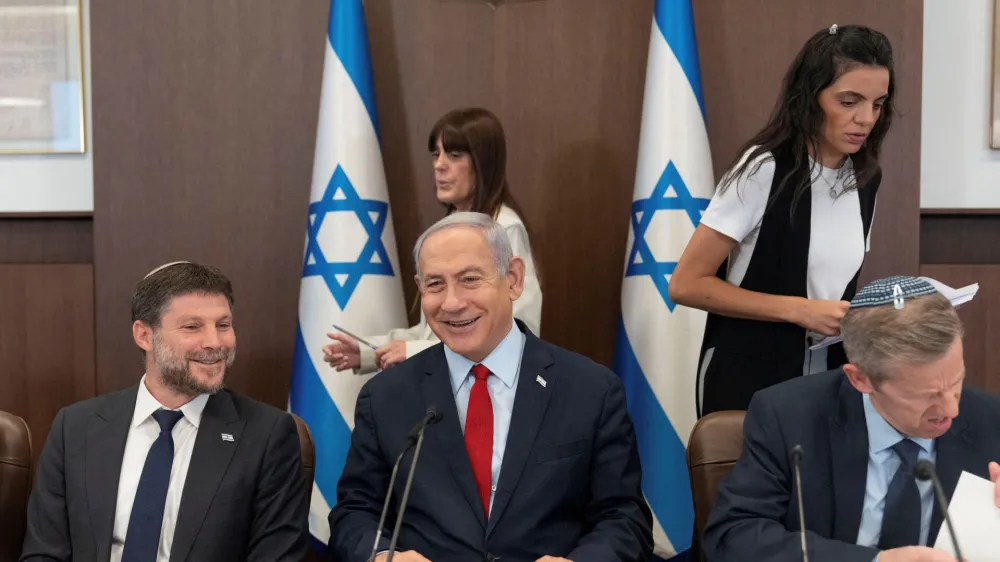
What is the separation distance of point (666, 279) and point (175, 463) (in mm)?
1865

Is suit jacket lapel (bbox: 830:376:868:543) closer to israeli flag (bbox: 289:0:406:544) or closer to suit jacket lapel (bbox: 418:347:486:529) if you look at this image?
suit jacket lapel (bbox: 418:347:486:529)

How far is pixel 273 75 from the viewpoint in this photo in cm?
414

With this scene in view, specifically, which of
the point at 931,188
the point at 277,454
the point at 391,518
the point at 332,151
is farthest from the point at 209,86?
the point at 931,188

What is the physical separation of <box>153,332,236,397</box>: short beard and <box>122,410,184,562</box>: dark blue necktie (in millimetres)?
93

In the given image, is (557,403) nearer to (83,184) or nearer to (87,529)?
(87,529)

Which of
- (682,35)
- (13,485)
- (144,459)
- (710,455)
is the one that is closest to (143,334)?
(144,459)

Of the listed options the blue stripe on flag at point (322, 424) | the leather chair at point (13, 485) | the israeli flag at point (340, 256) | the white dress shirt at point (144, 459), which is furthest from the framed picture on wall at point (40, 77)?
the white dress shirt at point (144, 459)

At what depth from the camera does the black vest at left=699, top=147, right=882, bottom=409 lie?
271 centimetres

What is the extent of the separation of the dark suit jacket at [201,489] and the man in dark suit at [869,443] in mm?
1030

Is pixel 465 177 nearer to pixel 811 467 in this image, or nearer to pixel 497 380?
pixel 497 380

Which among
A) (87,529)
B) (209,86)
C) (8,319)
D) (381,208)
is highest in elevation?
(209,86)

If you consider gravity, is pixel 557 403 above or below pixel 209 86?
below

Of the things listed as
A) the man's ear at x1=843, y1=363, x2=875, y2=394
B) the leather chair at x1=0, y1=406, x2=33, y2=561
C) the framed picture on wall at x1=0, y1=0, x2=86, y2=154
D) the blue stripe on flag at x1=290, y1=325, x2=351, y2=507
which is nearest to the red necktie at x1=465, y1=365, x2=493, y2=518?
the man's ear at x1=843, y1=363, x2=875, y2=394

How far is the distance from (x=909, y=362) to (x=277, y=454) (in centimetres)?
146
